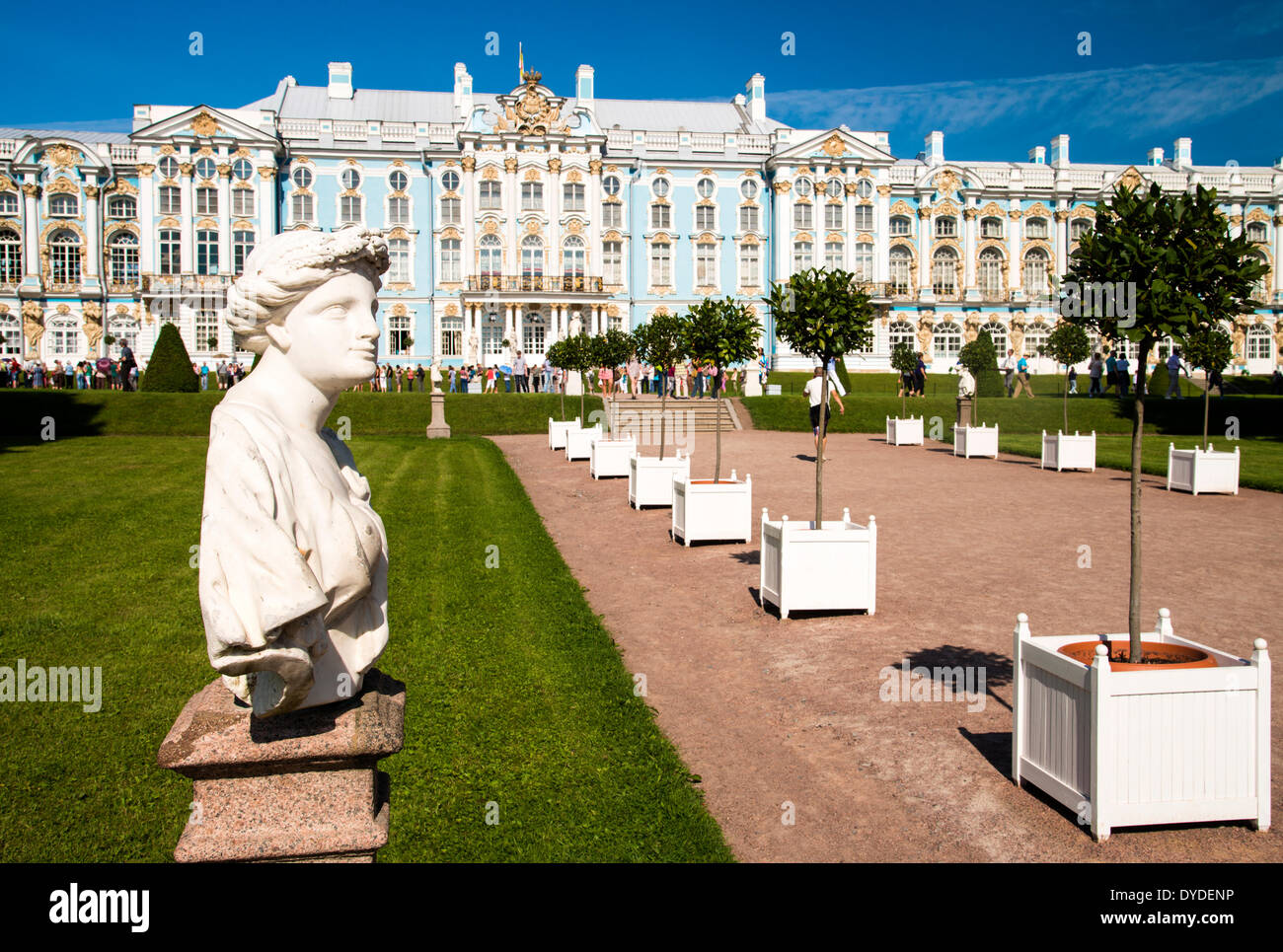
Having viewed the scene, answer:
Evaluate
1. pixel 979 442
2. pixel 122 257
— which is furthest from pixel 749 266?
pixel 979 442

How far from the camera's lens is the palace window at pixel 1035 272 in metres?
52.0

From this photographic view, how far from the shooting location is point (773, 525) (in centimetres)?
815

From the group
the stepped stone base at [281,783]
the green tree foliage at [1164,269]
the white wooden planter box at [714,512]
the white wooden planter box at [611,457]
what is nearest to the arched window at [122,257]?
the white wooden planter box at [611,457]

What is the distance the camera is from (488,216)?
45875 mm

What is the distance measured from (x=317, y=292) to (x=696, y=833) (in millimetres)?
2828

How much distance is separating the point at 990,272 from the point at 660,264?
17612mm

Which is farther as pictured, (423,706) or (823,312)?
(823,312)

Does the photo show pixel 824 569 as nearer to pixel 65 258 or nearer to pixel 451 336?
pixel 451 336

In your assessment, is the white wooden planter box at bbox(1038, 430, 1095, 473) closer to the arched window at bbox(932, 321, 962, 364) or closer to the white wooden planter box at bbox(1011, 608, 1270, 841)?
the white wooden planter box at bbox(1011, 608, 1270, 841)

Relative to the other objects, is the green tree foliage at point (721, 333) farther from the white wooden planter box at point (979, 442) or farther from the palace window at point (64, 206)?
the palace window at point (64, 206)

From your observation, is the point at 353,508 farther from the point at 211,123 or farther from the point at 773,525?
the point at 211,123

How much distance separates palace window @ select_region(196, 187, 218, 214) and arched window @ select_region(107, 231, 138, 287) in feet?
13.0

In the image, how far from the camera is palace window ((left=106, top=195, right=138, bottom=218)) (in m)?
45.2

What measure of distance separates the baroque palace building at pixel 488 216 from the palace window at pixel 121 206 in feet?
0.58
